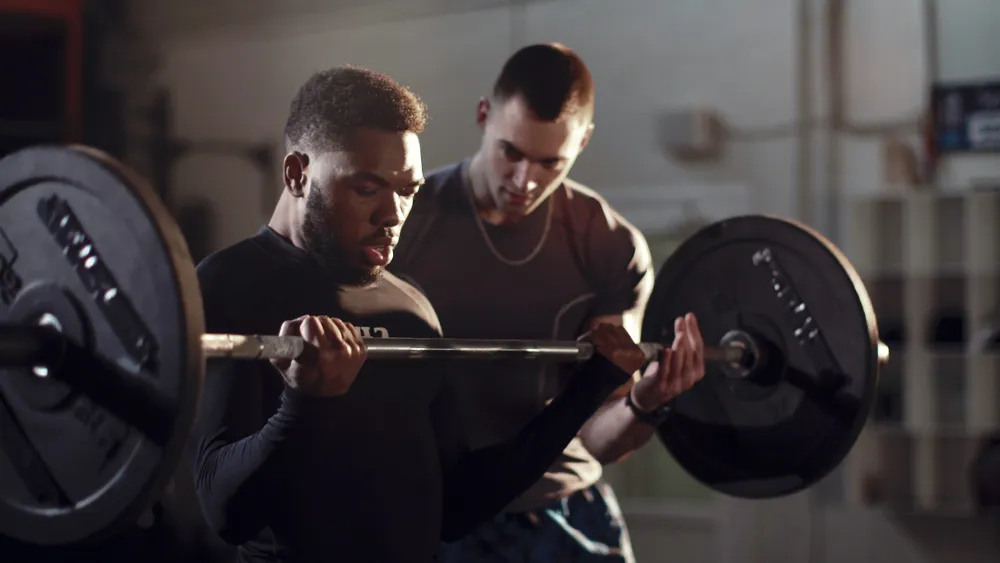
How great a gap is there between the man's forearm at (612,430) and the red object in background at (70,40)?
3.30 feet

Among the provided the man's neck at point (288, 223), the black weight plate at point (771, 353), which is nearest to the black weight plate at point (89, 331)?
the man's neck at point (288, 223)

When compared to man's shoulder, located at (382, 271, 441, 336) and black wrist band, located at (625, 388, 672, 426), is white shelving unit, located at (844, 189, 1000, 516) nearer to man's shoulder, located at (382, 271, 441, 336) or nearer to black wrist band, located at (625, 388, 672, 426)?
black wrist band, located at (625, 388, 672, 426)

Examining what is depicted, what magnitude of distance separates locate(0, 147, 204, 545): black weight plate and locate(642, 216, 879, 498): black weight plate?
121 centimetres

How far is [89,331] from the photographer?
1.25 m

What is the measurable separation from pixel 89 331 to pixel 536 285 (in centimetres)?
95

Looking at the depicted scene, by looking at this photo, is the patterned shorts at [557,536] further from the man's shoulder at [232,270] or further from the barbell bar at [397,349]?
the man's shoulder at [232,270]

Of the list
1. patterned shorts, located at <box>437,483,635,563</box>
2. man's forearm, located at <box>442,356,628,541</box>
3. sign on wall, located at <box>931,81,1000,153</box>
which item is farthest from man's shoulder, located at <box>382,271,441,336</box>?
sign on wall, located at <box>931,81,1000,153</box>

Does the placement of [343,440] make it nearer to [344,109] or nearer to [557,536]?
[344,109]

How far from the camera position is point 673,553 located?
3.34 m

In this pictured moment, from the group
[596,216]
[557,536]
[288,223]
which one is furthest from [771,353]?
[288,223]

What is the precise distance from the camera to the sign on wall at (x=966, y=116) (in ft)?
14.3

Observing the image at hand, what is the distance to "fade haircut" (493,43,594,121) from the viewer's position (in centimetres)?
200

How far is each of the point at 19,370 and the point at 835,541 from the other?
3.66m

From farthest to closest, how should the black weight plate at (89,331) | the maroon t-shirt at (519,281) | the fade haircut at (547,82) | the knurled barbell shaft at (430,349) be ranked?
the fade haircut at (547,82), the maroon t-shirt at (519,281), the knurled barbell shaft at (430,349), the black weight plate at (89,331)
